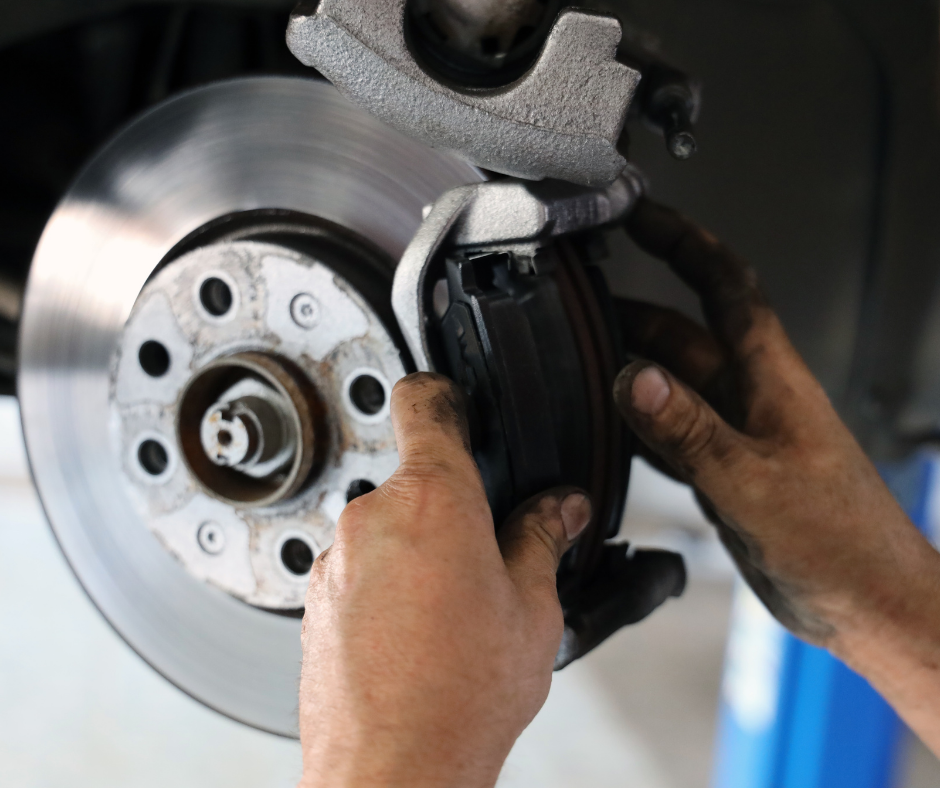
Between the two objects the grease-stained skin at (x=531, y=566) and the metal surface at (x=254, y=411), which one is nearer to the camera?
the grease-stained skin at (x=531, y=566)

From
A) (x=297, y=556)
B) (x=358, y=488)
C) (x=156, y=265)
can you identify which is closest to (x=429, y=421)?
(x=358, y=488)

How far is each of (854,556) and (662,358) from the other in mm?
228

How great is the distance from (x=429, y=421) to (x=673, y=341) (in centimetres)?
35

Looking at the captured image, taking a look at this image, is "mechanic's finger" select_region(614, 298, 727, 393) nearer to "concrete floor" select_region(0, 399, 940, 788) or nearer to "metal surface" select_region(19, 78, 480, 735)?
"metal surface" select_region(19, 78, 480, 735)

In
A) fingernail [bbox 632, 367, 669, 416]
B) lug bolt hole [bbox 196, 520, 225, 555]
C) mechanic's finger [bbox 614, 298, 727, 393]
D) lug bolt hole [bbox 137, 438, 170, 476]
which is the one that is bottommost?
lug bolt hole [bbox 196, 520, 225, 555]

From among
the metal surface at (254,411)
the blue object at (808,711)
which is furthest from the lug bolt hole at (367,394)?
the blue object at (808,711)

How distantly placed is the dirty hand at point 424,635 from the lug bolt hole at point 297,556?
153mm

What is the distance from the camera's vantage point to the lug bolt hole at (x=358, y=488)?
462mm

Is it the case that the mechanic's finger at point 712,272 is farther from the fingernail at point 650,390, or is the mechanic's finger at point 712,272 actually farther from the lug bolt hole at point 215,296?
the lug bolt hole at point 215,296

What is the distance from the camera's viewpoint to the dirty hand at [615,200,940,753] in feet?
1.70

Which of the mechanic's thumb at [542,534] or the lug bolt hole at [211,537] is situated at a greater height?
the lug bolt hole at [211,537]

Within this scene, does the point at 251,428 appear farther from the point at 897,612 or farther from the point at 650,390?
the point at 897,612

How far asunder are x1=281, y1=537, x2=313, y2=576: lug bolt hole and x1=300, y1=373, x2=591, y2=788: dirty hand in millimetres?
153

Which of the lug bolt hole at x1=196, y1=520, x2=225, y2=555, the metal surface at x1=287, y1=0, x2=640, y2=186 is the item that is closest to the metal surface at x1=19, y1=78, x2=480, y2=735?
the lug bolt hole at x1=196, y1=520, x2=225, y2=555
